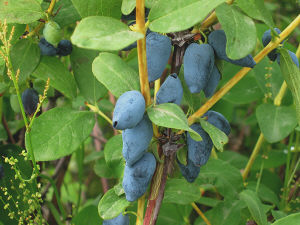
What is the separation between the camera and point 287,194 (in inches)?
41.4

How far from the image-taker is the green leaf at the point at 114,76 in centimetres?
56

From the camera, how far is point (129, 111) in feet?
1.63

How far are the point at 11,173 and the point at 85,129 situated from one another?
244 millimetres

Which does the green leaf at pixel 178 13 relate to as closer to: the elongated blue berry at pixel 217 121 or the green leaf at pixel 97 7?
the green leaf at pixel 97 7

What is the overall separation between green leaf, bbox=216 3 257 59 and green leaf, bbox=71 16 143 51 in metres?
0.12

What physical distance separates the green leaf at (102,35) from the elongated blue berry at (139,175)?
193 mm

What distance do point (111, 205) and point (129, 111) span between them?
0.22 m

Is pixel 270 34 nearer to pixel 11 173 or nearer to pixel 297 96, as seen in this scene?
pixel 297 96

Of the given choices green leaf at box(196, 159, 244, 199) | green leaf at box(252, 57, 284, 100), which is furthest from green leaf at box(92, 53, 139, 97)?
green leaf at box(252, 57, 284, 100)

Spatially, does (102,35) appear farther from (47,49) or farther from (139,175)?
(47,49)

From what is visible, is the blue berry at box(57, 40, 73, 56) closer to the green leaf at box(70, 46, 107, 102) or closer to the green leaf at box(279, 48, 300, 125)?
the green leaf at box(70, 46, 107, 102)

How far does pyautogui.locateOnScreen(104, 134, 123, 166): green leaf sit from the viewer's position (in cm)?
79

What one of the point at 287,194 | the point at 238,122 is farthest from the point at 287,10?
the point at 287,194

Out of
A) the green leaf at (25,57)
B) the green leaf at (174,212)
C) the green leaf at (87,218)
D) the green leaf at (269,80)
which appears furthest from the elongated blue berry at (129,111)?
the green leaf at (269,80)
